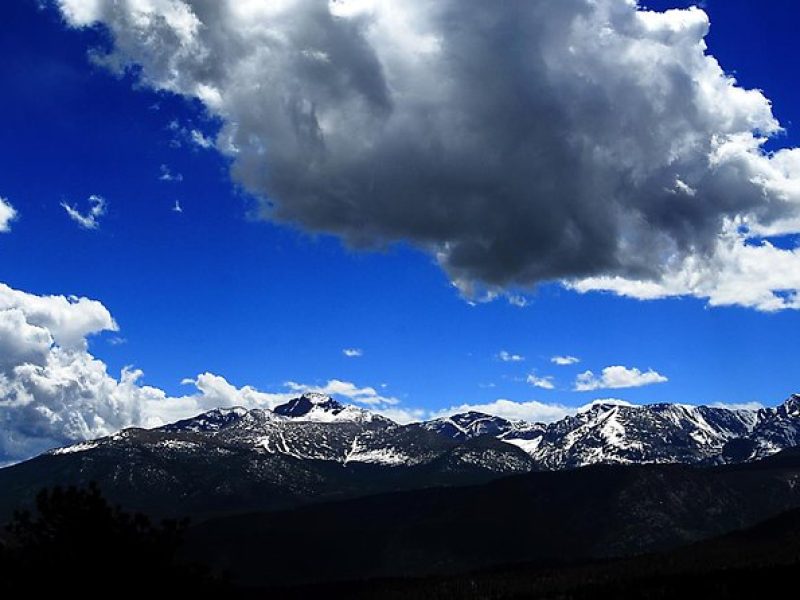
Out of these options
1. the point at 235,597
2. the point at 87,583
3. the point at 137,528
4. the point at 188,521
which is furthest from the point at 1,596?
the point at 235,597

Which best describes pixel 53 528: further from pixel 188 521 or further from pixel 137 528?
pixel 188 521

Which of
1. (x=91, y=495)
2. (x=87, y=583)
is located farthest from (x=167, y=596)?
(x=91, y=495)

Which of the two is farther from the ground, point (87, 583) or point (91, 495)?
point (91, 495)

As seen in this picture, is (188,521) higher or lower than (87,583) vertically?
higher

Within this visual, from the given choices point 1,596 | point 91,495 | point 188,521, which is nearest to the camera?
point 1,596

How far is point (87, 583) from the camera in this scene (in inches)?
1687

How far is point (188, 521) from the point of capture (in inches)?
1957

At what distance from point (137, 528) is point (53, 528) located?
4598mm

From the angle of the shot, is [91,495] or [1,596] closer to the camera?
[1,596]

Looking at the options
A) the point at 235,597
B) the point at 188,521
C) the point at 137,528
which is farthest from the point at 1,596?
the point at 235,597

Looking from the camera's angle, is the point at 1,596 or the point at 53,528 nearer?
the point at 1,596

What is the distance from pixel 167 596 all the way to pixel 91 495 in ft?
23.1

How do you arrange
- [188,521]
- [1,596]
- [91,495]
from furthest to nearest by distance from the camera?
[188,521] → [91,495] → [1,596]

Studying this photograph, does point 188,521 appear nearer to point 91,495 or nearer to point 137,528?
point 137,528
